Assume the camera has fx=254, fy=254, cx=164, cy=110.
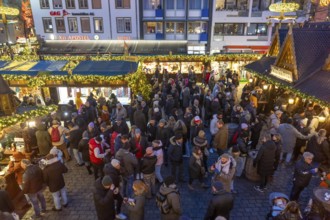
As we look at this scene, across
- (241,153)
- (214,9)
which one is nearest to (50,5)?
(214,9)

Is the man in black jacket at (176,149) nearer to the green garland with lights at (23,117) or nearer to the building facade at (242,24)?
the green garland with lights at (23,117)

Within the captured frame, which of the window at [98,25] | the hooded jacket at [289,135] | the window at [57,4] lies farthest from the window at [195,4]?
the hooded jacket at [289,135]

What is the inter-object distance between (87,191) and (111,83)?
856 centimetres

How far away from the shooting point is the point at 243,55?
24.5 metres

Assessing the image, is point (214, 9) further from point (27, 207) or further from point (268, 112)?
point (27, 207)

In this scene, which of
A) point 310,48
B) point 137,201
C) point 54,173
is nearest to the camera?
point 137,201

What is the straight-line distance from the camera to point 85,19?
105 feet

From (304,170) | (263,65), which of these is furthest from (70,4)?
(304,170)

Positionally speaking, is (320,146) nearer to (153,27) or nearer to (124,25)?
(153,27)

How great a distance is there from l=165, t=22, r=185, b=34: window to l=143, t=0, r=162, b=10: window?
2408 millimetres

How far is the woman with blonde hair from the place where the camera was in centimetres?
606

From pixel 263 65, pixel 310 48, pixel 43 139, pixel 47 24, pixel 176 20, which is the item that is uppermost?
pixel 176 20

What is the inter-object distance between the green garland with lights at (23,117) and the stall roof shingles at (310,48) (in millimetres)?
13181

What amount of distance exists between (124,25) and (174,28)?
6.33 metres
